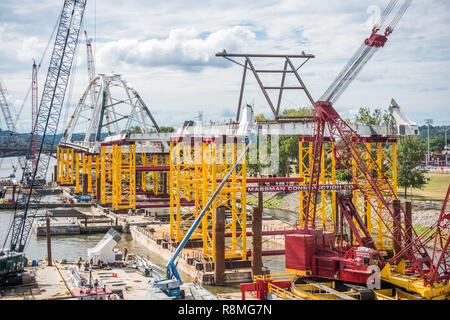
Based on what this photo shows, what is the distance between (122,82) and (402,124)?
66960 mm

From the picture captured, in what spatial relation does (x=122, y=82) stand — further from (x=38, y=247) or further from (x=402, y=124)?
(x=402, y=124)

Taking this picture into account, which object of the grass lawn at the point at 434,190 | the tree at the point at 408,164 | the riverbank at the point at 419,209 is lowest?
the riverbank at the point at 419,209

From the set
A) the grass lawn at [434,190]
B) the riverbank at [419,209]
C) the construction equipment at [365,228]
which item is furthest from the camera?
the grass lawn at [434,190]

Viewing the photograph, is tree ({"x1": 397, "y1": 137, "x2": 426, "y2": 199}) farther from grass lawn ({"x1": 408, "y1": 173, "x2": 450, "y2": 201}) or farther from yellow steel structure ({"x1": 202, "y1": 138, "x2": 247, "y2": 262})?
yellow steel structure ({"x1": 202, "y1": 138, "x2": 247, "y2": 262})

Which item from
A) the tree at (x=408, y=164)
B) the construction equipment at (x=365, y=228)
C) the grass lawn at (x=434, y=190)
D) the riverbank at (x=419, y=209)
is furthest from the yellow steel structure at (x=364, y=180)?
the grass lawn at (x=434, y=190)

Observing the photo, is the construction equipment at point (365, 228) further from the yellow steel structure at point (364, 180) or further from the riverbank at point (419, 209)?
the riverbank at point (419, 209)

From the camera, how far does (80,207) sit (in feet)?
290

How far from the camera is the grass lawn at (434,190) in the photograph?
69.9 metres

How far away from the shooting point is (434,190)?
76.4m

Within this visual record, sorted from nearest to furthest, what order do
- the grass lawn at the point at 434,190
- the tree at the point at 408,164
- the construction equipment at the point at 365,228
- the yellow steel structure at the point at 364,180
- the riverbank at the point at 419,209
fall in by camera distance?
the construction equipment at the point at 365,228 < the yellow steel structure at the point at 364,180 < the riverbank at the point at 419,209 < the tree at the point at 408,164 < the grass lawn at the point at 434,190

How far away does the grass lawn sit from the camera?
2752 inches

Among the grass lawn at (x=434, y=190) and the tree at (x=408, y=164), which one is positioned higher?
the tree at (x=408, y=164)

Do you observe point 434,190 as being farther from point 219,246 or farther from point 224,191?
point 219,246
